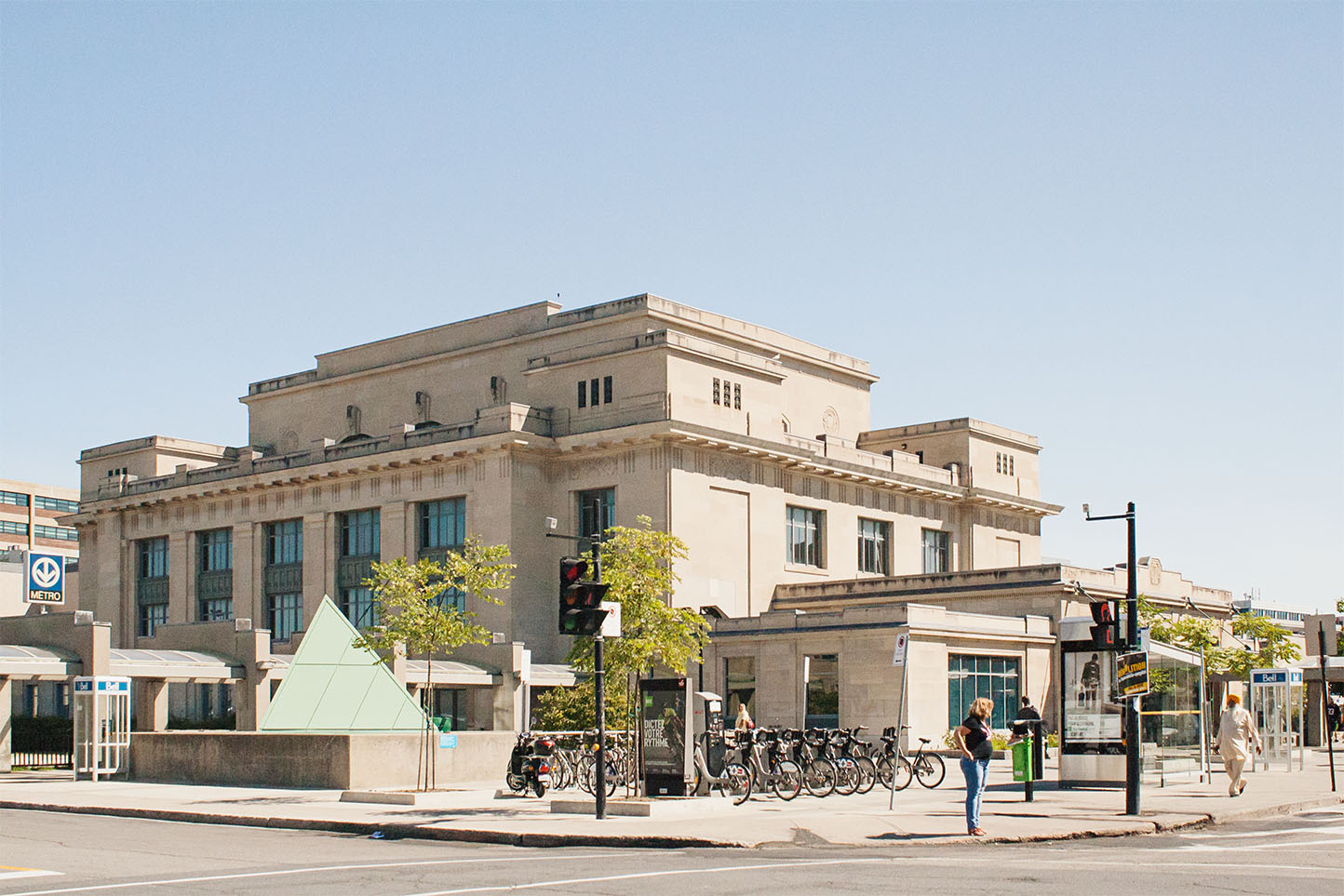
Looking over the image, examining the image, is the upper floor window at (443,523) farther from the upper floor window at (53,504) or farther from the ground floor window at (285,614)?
the upper floor window at (53,504)

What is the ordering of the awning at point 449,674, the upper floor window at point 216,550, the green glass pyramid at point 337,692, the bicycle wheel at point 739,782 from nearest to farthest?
the bicycle wheel at point 739,782
the green glass pyramid at point 337,692
the awning at point 449,674
the upper floor window at point 216,550

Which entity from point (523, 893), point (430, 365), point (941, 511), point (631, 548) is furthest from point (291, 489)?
point (523, 893)

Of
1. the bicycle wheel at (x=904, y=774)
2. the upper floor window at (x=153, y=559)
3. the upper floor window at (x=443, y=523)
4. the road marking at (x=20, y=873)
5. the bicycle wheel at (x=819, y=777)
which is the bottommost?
the bicycle wheel at (x=904, y=774)

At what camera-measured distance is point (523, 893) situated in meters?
15.2

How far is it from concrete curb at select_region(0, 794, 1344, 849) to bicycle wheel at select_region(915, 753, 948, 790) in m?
8.04

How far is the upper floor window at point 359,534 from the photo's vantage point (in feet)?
229

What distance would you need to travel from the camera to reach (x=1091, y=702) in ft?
101

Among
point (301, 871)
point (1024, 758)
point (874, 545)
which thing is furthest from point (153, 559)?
point (301, 871)

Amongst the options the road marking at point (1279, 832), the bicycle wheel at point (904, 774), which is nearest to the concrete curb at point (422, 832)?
the road marking at point (1279, 832)

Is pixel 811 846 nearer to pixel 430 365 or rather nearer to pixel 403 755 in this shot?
pixel 403 755

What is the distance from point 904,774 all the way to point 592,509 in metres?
30.3

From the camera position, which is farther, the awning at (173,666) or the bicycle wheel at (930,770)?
the awning at (173,666)

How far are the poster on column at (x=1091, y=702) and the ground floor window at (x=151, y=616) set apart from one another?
58666 millimetres

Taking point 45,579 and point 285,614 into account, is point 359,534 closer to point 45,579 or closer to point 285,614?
point 285,614
